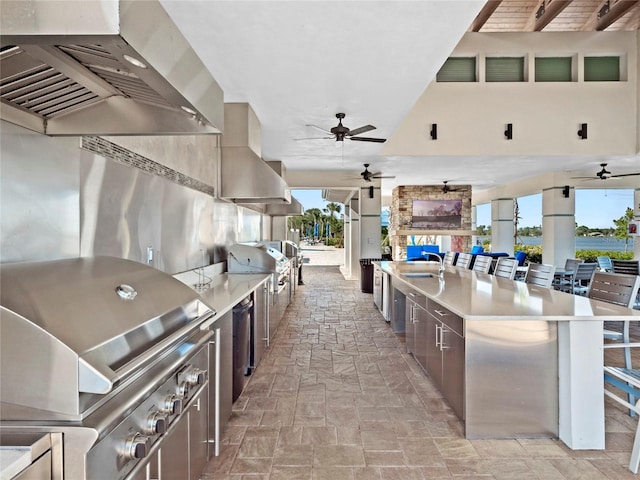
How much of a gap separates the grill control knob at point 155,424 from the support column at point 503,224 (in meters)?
13.1

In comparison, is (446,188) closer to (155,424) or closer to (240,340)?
(240,340)

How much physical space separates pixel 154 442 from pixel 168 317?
1.65 ft

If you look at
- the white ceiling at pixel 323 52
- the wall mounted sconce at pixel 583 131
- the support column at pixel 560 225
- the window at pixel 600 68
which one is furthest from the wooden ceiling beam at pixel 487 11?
the support column at pixel 560 225

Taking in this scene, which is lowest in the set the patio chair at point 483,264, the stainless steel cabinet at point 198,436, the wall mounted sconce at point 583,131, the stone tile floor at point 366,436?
the stone tile floor at point 366,436

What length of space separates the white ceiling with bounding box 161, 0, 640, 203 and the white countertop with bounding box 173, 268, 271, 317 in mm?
1971

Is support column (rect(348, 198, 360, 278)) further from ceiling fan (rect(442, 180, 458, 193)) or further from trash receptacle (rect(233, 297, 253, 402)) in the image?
trash receptacle (rect(233, 297, 253, 402))

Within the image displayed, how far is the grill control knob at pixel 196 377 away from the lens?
5.67 ft

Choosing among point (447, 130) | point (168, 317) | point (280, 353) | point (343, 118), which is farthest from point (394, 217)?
point (168, 317)

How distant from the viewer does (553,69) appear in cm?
678

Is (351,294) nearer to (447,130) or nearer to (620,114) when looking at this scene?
(447,130)

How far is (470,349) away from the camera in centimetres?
250

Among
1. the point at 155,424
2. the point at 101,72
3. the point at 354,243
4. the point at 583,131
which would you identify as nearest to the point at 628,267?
the point at 583,131

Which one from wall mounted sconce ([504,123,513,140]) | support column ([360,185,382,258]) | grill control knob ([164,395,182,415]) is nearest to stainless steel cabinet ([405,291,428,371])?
grill control knob ([164,395,182,415])

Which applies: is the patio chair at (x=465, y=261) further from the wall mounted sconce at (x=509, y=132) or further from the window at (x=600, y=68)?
the window at (x=600, y=68)
